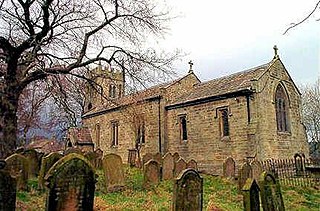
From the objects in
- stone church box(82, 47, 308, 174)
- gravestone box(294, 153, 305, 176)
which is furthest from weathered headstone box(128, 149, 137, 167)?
gravestone box(294, 153, 305, 176)

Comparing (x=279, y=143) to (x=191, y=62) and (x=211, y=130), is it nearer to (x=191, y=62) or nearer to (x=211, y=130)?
(x=211, y=130)

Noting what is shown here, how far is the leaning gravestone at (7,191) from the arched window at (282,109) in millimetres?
19005

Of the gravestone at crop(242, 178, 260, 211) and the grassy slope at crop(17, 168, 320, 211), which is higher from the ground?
the gravestone at crop(242, 178, 260, 211)

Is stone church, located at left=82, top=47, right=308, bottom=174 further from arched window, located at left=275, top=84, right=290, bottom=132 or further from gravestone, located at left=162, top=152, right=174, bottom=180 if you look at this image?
gravestone, located at left=162, top=152, right=174, bottom=180

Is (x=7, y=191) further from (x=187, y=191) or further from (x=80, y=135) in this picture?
(x=80, y=135)

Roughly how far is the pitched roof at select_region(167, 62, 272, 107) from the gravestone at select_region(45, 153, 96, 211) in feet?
52.9

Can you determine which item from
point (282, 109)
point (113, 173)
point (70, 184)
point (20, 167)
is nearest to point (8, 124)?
point (20, 167)

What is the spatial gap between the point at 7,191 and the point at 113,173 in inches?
241

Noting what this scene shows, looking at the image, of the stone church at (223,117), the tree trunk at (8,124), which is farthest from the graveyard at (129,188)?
the stone church at (223,117)

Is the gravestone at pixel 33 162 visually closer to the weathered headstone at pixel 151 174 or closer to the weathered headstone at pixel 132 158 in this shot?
the weathered headstone at pixel 151 174

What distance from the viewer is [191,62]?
28359 millimetres

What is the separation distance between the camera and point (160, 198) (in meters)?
11.2

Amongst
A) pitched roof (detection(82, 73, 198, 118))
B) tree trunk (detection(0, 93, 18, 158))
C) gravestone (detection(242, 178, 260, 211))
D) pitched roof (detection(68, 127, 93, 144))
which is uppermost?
pitched roof (detection(82, 73, 198, 118))

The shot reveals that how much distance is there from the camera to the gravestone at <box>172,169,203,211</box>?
6605 millimetres
